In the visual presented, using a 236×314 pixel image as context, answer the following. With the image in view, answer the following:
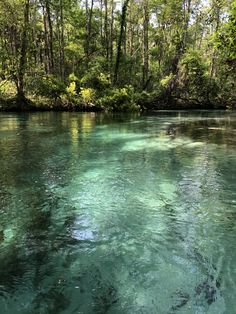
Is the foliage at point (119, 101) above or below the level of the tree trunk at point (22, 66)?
below

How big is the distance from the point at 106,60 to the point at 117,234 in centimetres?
3235

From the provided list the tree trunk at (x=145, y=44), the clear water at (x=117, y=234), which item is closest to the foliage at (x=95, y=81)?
the tree trunk at (x=145, y=44)

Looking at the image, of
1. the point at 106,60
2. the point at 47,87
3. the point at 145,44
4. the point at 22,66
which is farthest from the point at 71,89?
the point at 145,44

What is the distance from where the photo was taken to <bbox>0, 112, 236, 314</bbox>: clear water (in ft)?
11.9

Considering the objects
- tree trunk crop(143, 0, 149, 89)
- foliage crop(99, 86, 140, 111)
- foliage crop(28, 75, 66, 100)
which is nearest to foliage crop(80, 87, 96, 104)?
foliage crop(99, 86, 140, 111)

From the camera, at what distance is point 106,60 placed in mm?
35625

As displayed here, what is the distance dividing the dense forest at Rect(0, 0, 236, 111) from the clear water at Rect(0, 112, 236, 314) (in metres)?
18.8

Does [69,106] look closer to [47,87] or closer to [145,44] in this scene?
[47,87]

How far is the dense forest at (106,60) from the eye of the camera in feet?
98.7

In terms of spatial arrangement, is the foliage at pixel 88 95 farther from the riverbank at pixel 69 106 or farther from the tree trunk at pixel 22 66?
the tree trunk at pixel 22 66

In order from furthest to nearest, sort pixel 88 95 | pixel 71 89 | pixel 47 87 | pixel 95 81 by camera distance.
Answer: pixel 95 81 < pixel 88 95 < pixel 47 87 < pixel 71 89

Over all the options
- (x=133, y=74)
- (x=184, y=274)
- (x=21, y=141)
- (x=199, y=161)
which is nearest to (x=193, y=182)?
(x=199, y=161)

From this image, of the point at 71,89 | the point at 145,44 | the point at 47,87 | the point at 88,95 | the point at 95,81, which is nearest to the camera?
the point at 71,89

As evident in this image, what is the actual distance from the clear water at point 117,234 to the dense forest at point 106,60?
61.8ft
